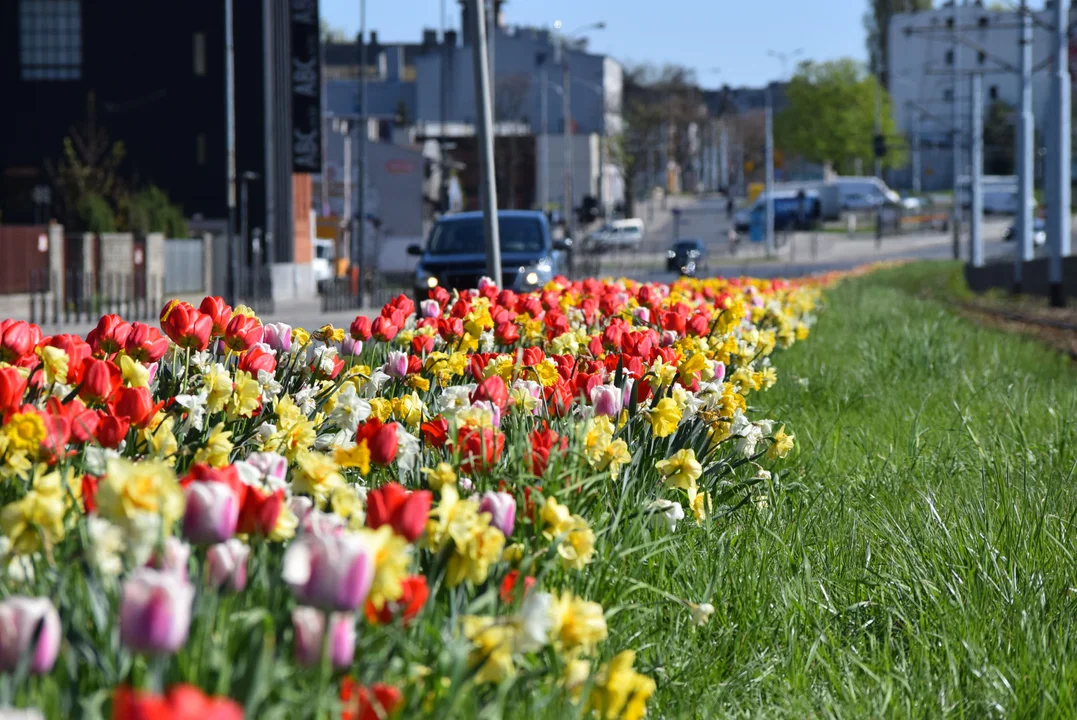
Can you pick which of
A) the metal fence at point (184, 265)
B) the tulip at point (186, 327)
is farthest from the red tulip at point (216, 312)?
the metal fence at point (184, 265)

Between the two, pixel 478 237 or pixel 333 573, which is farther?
pixel 478 237

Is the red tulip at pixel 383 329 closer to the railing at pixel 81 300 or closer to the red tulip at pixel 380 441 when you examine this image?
the red tulip at pixel 380 441

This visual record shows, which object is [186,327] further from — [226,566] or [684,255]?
[684,255]

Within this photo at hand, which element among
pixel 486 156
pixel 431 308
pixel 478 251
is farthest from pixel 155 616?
pixel 478 251

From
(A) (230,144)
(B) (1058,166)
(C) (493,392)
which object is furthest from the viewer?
(A) (230,144)

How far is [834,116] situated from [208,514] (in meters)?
135

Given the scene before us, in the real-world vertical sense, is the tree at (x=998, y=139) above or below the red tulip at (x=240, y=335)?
above

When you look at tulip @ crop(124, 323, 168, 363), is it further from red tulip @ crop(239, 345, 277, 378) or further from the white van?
the white van

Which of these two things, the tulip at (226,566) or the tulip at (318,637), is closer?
the tulip at (318,637)

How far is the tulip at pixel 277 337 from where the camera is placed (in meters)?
5.82

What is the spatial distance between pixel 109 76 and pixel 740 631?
52.4 meters

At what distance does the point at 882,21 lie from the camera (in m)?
164

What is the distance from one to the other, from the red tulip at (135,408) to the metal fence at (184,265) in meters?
37.9

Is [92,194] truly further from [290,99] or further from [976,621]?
[976,621]
